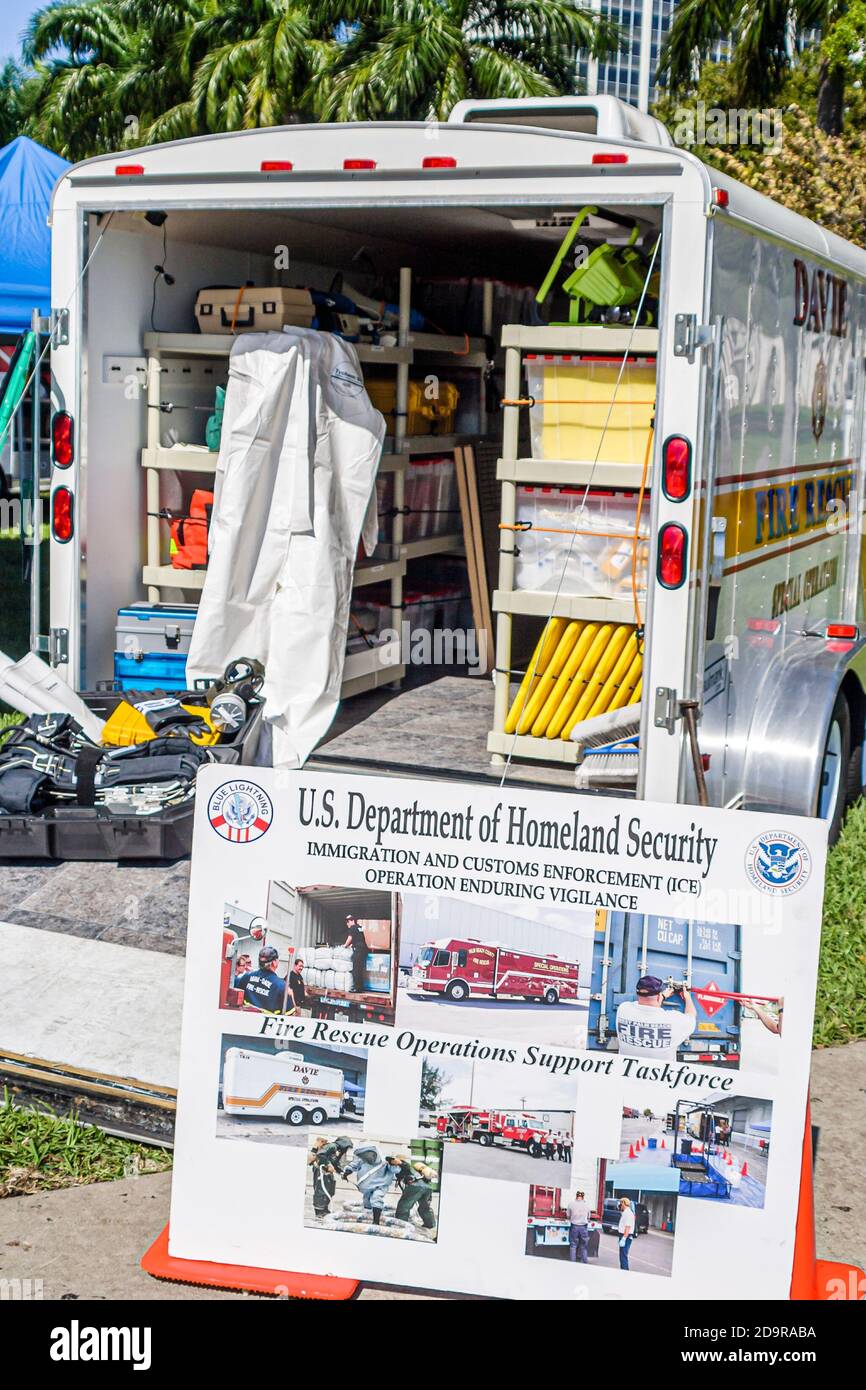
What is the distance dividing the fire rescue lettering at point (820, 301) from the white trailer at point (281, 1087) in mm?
4305

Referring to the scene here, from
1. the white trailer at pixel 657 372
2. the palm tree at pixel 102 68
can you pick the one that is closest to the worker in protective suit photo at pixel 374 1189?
the white trailer at pixel 657 372

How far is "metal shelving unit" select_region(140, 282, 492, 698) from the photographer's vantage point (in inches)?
285

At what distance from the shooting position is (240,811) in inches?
136

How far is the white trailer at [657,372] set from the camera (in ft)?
17.1

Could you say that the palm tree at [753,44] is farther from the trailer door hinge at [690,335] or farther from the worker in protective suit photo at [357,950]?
the worker in protective suit photo at [357,950]

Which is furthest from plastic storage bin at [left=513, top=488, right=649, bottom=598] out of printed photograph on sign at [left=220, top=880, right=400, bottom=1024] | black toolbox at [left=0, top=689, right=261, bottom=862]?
printed photograph on sign at [left=220, top=880, right=400, bottom=1024]

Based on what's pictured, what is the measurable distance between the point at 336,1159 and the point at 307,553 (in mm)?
4380

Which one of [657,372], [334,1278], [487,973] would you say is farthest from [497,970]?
[657,372]

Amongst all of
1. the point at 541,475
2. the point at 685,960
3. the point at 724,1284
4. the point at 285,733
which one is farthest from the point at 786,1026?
the point at 285,733

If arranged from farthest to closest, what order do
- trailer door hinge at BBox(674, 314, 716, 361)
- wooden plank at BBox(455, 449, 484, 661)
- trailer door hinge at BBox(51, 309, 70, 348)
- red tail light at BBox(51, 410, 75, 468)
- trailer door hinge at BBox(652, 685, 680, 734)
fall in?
wooden plank at BBox(455, 449, 484, 661) → red tail light at BBox(51, 410, 75, 468) → trailer door hinge at BBox(51, 309, 70, 348) → trailer door hinge at BBox(652, 685, 680, 734) → trailer door hinge at BBox(674, 314, 716, 361)

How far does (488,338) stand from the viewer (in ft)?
31.2

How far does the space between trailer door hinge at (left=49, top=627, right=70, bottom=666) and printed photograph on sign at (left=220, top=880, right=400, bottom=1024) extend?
3.43 meters

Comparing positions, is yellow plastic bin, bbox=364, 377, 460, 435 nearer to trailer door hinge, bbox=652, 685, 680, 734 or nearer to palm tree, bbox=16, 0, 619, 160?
trailer door hinge, bbox=652, 685, 680, 734

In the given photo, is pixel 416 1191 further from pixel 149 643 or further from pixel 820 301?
pixel 820 301
